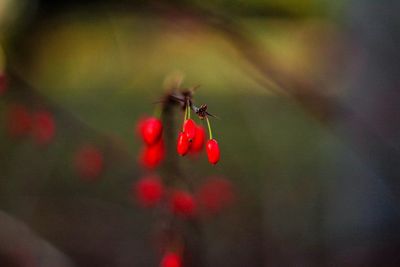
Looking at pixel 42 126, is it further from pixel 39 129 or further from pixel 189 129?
pixel 189 129

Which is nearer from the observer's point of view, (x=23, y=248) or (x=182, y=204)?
(x=182, y=204)

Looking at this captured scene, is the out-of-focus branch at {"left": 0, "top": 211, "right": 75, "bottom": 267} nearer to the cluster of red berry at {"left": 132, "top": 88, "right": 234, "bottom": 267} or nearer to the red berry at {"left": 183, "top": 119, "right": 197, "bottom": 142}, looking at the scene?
the cluster of red berry at {"left": 132, "top": 88, "right": 234, "bottom": 267}

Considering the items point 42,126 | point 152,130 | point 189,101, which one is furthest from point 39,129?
point 189,101

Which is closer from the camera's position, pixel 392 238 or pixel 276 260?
pixel 392 238

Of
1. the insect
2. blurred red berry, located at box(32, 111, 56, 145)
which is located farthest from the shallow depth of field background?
the insect

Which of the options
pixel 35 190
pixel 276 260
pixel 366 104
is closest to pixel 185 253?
pixel 276 260

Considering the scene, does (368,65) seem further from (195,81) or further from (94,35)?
(94,35)
